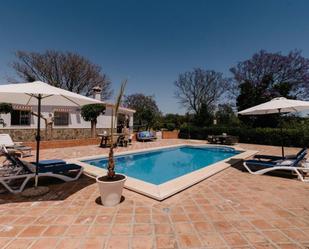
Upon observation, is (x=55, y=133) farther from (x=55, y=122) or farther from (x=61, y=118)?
(x=61, y=118)

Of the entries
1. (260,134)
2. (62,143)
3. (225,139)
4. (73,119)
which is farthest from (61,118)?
(260,134)

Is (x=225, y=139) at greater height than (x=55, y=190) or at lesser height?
greater

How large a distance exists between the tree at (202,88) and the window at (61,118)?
1836cm

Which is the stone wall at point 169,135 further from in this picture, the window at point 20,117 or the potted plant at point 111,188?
the potted plant at point 111,188

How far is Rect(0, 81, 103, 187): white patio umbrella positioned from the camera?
3.21m

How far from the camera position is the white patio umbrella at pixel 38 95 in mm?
3206

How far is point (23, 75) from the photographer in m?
19.6

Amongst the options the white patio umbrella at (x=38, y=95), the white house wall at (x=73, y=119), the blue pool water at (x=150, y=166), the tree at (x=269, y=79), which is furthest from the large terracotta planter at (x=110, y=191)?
the tree at (x=269, y=79)

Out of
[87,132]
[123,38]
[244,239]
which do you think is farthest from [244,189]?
[87,132]

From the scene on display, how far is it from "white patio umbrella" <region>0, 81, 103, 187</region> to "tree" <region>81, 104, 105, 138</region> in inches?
419

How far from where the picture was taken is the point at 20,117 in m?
13.6

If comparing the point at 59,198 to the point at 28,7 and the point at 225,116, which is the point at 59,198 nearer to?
the point at 28,7

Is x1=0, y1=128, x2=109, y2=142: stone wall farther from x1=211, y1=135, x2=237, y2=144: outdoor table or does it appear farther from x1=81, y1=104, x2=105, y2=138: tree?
x1=211, y1=135, x2=237, y2=144: outdoor table

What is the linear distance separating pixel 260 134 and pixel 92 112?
608 inches
